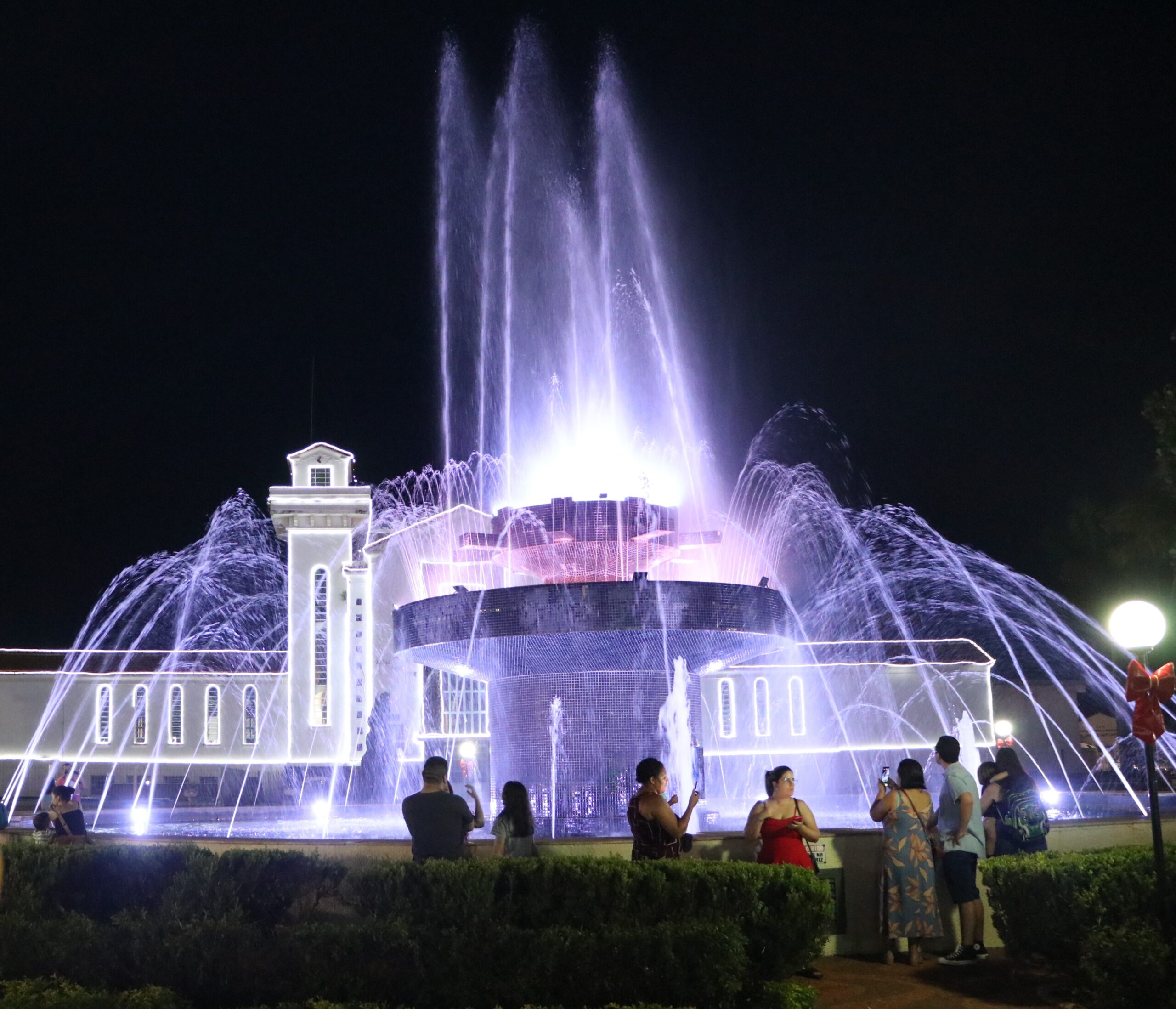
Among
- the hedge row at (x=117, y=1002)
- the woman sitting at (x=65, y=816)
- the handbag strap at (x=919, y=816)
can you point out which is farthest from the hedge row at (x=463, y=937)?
the woman sitting at (x=65, y=816)

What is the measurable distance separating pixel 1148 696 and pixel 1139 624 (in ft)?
1.83

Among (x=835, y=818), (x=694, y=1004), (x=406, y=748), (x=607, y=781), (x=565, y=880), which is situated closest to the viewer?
(x=694, y=1004)

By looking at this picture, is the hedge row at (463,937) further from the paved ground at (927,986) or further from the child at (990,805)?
the child at (990,805)

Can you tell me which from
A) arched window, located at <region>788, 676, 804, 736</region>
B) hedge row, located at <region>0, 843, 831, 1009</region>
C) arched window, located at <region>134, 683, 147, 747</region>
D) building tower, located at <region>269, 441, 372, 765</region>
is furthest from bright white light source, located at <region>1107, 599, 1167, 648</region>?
arched window, located at <region>134, 683, 147, 747</region>

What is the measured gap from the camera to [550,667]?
14.6 m

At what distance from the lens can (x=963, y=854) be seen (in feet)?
28.7

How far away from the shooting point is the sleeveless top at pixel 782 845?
8156 millimetres

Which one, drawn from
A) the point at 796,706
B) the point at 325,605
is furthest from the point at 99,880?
the point at 325,605

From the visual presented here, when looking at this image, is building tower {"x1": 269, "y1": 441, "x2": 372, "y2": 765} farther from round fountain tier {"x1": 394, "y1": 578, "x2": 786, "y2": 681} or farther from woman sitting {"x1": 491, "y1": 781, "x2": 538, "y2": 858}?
woman sitting {"x1": 491, "y1": 781, "x2": 538, "y2": 858}

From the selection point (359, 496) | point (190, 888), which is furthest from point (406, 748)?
point (190, 888)

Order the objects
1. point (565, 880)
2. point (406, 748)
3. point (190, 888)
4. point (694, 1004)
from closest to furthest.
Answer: point (694, 1004)
point (565, 880)
point (190, 888)
point (406, 748)

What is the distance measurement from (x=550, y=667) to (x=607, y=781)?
1371mm

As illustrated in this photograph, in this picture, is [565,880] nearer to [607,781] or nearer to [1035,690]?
[607,781]

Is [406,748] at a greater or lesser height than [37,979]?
greater
